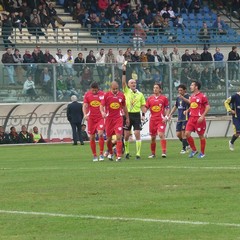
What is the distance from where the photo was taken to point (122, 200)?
1488 cm

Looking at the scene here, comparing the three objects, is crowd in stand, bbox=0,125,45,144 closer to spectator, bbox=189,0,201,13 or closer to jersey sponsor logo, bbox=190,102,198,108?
jersey sponsor logo, bbox=190,102,198,108

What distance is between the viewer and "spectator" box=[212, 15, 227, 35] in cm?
5381

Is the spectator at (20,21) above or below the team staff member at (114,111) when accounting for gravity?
above

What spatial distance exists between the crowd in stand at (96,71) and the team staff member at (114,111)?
47.3ft

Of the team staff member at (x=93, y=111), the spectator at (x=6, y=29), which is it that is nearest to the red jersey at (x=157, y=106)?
the team staff member at (x=93, y=111)

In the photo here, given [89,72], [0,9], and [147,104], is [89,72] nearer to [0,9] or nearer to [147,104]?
[0,9]

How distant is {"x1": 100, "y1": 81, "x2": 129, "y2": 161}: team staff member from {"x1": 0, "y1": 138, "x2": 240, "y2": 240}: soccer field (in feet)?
4.45

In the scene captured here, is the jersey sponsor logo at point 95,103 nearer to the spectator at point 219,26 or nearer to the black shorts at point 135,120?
the black shorts at point 135,120

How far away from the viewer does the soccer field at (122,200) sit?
38.6 feet

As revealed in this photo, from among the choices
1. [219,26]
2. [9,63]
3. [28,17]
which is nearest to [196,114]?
[9,63]

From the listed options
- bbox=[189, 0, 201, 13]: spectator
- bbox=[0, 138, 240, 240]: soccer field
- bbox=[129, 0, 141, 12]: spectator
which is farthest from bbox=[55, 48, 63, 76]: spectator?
bbox=[0, 138, 240, 240]: soccer field

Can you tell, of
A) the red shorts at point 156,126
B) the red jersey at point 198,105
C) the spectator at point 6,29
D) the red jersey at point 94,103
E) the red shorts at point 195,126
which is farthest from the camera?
the spectator at point 6,29

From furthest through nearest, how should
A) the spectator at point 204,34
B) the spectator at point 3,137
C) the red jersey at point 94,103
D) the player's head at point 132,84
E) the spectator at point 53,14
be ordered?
the spectator at point 204,34, the spectator at point 53,14, the spectator at point 3,137, the player's head at point 132,84, the red jersey at point 94,103

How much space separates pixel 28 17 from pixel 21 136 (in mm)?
9723
